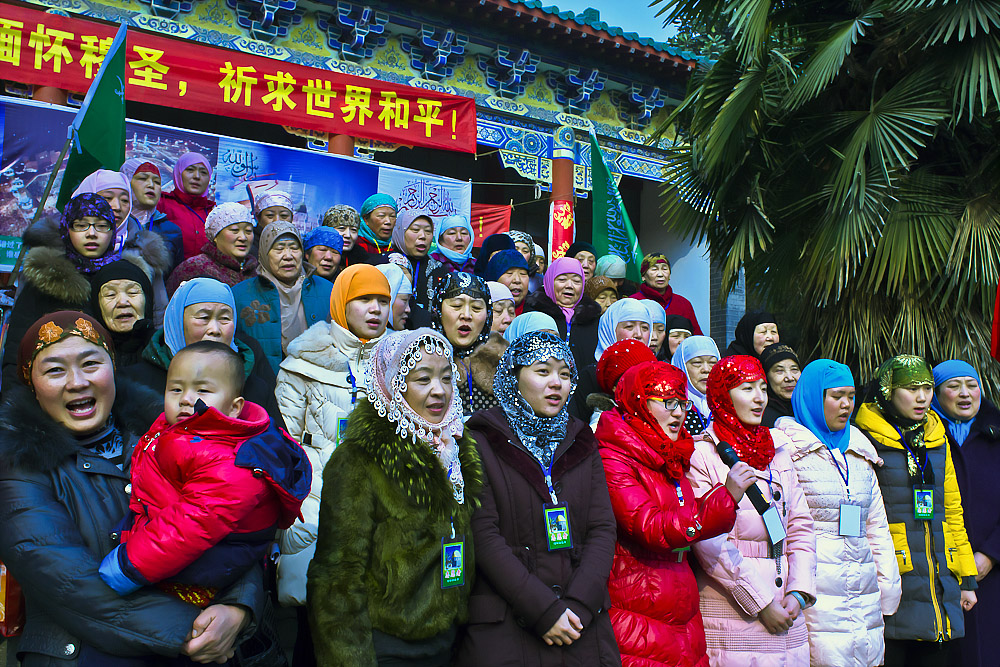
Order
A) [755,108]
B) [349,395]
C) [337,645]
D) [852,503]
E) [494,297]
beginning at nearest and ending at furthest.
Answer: [337,645]
[349,395]
[852,503]
[494,297]
[755,108]

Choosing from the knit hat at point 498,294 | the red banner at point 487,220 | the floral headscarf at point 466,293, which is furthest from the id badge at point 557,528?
the red banner at point 487,220

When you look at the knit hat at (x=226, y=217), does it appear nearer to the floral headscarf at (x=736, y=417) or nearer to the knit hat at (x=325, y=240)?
the knit hat at (x=325, y=240)

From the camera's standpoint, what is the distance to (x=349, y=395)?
318 centimetres

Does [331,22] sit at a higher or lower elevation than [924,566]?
higher

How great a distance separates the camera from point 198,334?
3070 mm

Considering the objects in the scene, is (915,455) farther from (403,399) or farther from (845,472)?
(403,399)

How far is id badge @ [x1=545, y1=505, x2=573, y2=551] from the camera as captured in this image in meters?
2.59

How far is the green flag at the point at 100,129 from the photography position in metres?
3.89

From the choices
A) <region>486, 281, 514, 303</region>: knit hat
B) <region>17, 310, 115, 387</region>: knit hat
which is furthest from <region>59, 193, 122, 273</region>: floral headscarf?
<region>486, 281, 514, 303</region>: knit hat

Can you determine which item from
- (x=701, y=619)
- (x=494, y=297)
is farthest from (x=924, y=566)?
(x=494, y=297)

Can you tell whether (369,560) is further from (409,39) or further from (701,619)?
(409,39)

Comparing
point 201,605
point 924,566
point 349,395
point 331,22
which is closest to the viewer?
point 201,605

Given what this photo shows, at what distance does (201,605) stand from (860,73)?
18.6 ft

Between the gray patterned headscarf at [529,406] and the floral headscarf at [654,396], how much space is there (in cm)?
30
